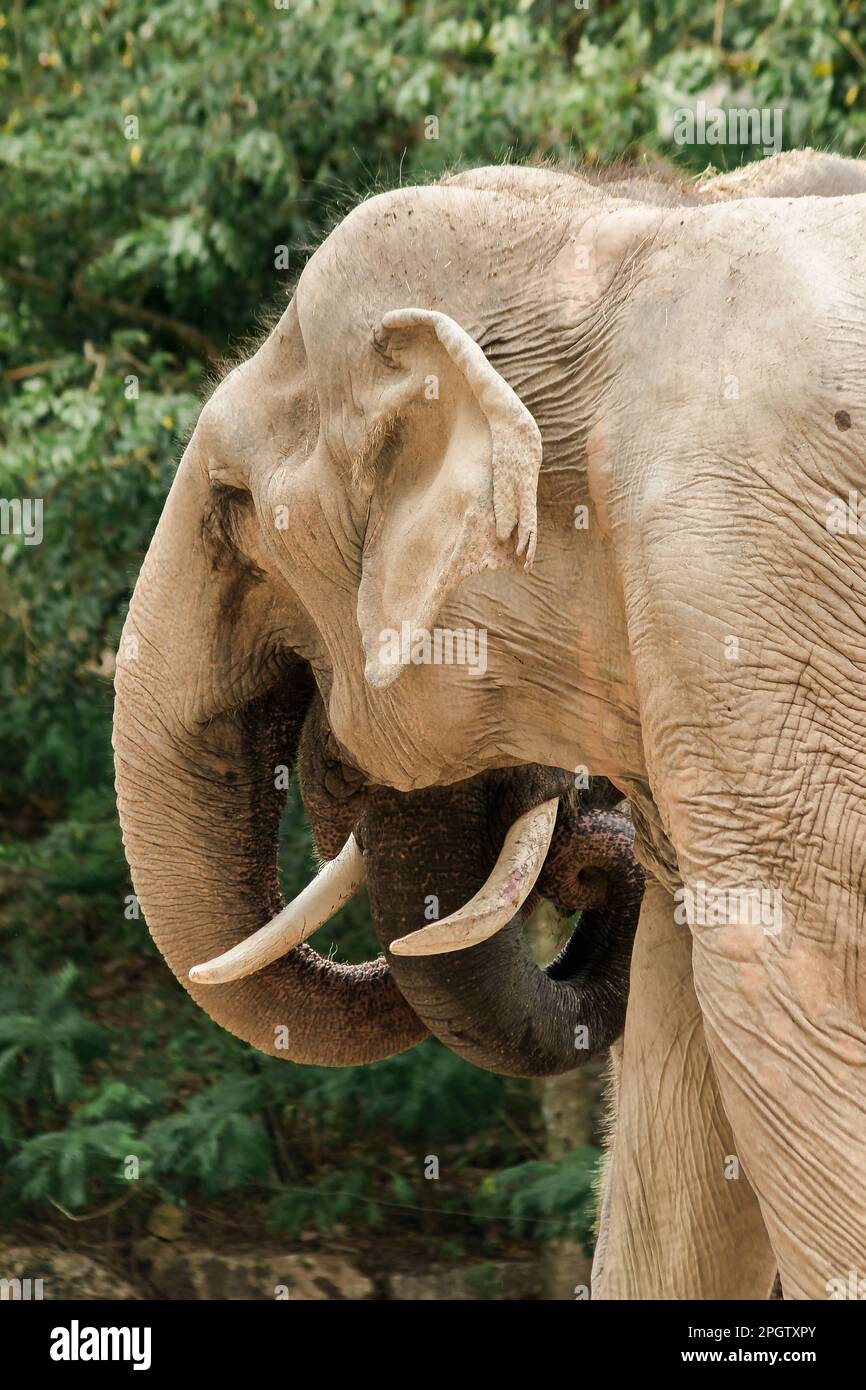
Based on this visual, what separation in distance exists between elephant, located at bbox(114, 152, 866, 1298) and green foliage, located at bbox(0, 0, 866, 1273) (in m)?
3.10

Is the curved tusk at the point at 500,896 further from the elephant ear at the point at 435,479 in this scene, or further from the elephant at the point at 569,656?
the elephant ear at the point at 435,479

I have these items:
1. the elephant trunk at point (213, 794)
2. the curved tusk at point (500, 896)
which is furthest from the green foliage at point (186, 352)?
the curved tusk at point (500, 896)

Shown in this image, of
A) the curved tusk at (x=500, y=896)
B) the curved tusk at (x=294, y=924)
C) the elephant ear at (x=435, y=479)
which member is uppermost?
the elephant ear at (x=435, y=479)

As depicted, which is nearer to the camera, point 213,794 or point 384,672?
point 384,672

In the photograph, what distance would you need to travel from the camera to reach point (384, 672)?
8.74ft

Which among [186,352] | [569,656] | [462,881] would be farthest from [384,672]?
[186,352]

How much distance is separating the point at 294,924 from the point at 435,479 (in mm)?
1068

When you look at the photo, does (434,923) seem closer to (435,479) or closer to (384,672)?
(384,672)

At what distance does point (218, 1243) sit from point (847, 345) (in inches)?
200

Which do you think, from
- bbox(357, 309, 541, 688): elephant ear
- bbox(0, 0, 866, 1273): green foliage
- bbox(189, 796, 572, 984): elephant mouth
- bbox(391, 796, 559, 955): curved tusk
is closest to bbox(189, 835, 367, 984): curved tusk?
bbox(189, 796, 572, 984): elephant mouth

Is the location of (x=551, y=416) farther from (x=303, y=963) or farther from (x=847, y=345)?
(x=303, y=963)

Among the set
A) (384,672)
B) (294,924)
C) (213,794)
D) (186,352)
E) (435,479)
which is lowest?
(294,924)

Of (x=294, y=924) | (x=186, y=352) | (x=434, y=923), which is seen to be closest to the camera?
(x=434, y=923)

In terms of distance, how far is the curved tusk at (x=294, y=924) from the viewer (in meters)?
3.37
